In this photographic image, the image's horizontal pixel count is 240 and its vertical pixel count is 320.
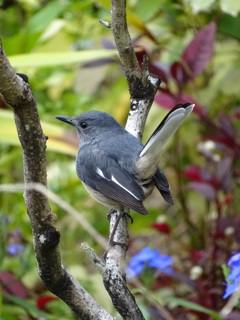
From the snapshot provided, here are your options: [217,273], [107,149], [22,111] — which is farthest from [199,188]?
[22,111]

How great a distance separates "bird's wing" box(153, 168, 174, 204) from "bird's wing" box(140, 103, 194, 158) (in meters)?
0.10

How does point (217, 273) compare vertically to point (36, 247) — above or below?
above

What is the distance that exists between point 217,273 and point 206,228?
712mm

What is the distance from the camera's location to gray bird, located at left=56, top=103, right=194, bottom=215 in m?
2.33

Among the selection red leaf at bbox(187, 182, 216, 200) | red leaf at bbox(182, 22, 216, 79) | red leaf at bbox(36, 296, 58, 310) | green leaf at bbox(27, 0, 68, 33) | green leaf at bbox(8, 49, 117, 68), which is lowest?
red leaf at bbox(36, 296, 58, 310)

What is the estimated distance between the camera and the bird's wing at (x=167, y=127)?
1977 millimetres

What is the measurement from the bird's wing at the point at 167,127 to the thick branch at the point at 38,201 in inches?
Result: 23.4

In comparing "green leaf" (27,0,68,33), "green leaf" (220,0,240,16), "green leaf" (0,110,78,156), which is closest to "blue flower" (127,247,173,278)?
"green leaf" (0,110,78,156)

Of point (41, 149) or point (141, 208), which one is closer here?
point (41, 149)

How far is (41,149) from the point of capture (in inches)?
58.1

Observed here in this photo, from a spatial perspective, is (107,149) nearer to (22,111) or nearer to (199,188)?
Result: (199,188)

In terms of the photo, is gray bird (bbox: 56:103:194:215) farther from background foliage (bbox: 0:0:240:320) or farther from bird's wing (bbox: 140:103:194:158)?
background foliage (bbox: 0:0:240:320)

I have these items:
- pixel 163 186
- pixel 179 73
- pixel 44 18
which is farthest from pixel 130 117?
pixel 44 18

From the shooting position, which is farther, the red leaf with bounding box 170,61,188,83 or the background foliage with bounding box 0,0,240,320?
the red leaf with bounding box 170,61,188,83
